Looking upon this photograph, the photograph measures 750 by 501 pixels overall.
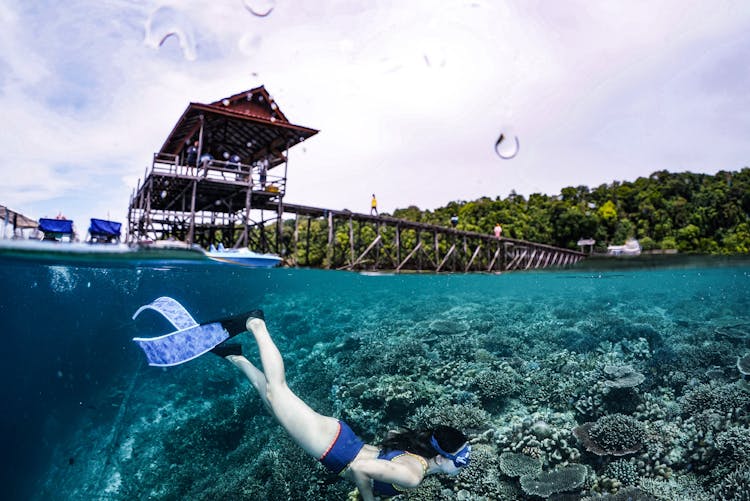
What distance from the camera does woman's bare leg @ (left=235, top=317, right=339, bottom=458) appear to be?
3893mm

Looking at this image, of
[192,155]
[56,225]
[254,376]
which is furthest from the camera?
[192,155]

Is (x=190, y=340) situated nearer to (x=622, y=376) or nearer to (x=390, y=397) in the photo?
(x=390, y=397)

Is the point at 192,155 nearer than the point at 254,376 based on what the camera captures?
No

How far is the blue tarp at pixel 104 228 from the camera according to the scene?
1010cm

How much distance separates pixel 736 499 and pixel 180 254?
14.1 metres

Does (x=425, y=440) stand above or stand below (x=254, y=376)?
below

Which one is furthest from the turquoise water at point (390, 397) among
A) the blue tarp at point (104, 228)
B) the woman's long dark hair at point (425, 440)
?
the woman's long dark hair at point (425, 440)

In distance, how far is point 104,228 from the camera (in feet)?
33.5

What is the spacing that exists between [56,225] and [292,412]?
9.10m

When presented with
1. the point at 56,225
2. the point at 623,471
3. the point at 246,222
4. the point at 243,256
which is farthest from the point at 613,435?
the point at 56,225

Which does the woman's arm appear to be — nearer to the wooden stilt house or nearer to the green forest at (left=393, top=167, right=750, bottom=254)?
the wooden stilt house

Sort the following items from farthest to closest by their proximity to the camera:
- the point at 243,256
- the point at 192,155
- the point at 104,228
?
1. the point at 192,155
2. the point at 243,256
3. the point at 104,228

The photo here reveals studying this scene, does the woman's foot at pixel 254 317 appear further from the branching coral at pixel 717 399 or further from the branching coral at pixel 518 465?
the branching coral at pixel 717 399

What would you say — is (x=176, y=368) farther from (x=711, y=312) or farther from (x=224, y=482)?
(x=711, y=312)
